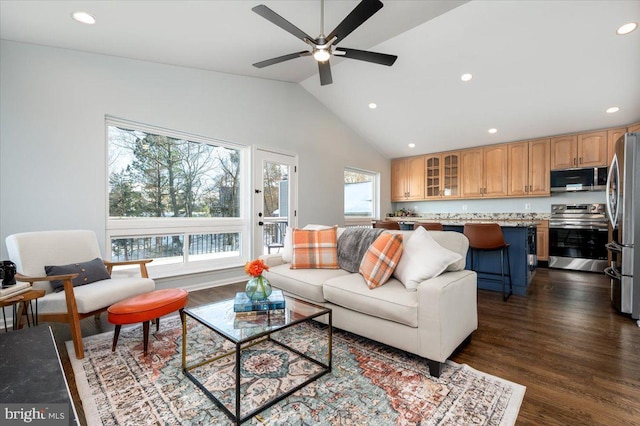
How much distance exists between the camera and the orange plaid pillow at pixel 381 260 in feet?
7.28

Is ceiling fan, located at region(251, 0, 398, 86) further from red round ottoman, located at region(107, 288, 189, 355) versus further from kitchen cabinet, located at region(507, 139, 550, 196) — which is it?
kitchen cabinet, located at region(507, 139, 550, 196)

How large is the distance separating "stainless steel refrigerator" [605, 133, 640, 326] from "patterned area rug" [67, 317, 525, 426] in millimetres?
2109

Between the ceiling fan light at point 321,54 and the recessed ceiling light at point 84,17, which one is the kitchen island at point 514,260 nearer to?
the ceiling fan light at point 321,54

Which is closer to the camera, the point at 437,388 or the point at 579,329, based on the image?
the point at 437,388

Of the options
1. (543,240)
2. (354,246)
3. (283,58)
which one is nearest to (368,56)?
(283,58)

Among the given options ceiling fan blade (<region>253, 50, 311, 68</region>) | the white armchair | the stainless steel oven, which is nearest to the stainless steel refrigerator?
the stainless steel oven

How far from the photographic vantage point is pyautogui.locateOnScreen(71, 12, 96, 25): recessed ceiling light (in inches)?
90.6

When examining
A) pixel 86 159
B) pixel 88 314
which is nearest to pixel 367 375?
pixel 88 314

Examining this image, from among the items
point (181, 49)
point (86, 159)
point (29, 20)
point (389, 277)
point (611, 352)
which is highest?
point (181, 49)

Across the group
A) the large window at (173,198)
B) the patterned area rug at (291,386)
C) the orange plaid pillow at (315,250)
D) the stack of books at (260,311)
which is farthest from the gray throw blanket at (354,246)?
the large window at (173,198)

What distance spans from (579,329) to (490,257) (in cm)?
134

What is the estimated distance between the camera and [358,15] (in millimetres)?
2082

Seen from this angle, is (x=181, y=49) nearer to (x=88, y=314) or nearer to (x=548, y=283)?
(x=88, y=314)

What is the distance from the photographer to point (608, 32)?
3.11m
